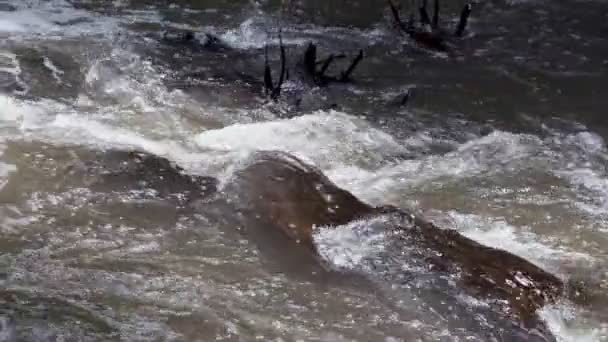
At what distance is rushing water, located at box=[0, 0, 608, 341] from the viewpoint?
3.64 metres

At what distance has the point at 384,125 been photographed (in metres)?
5.88

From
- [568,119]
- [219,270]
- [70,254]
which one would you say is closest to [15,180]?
[70,254]

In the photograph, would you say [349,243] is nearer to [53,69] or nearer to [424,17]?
[53,69]

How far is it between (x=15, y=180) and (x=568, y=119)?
423 centimetres

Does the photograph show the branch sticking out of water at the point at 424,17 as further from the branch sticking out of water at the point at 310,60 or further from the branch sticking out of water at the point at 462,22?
the branch sticking out of water at the point at 310,60

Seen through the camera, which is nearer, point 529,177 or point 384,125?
point 529,177

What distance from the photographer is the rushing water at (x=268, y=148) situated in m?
3.64

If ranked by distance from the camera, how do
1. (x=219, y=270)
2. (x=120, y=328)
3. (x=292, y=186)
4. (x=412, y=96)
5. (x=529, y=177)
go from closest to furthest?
(x=120, y=328), (x=219, y=270), (x=292, y=186), (x=529, y=177), (x=412, y=96)

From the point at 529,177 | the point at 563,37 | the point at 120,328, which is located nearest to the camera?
the point at 120,328

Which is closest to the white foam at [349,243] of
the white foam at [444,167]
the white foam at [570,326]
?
the white foam at [444,167]

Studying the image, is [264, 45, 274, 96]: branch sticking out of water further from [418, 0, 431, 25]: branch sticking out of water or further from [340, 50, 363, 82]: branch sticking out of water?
[418, 0, 431, 25]: branch sticking out of water

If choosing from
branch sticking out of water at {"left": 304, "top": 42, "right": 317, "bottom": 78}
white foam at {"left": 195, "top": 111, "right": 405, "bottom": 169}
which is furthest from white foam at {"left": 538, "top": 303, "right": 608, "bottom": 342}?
branch sticking out of water at {"left": 304, "top": 42, "right": 317, "bottom": 78}

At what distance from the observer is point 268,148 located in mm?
5238

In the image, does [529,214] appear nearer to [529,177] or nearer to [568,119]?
[529,177]
